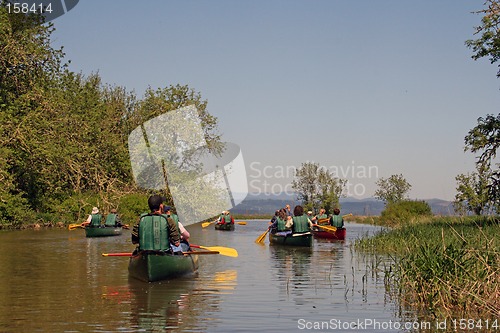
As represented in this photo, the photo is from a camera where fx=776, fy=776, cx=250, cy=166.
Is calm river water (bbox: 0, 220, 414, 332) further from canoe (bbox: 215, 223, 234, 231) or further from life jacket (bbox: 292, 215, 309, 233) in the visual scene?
canoe (bbox: 215, 223, 234, 231)

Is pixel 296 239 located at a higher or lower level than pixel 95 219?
lower

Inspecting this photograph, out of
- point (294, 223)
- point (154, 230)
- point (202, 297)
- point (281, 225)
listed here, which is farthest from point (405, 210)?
point (202, 297)

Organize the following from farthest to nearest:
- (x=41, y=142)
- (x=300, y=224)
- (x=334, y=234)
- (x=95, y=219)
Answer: (x=41, y=142)
(x=95, y=219)
(x=334, y=234)
(x=300, y=224)

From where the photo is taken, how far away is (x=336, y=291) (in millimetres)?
16625

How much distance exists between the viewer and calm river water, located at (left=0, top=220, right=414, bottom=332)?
12312 millimetres

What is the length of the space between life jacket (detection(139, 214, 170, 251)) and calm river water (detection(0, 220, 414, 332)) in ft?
3.05

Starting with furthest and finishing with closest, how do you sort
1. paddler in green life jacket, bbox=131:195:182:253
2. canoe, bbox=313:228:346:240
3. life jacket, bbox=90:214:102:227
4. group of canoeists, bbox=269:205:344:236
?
life jacket, bbox=90:214:102:227
canoe, bbox=313:228:346:240
group of canoeists, bbox=269:205:344:236
paddler in green life jacket, bbox=131:195:182:253

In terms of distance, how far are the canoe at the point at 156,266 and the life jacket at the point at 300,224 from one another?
11.1 metres

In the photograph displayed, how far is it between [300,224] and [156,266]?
12.7 m

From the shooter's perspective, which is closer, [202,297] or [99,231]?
[202,297]

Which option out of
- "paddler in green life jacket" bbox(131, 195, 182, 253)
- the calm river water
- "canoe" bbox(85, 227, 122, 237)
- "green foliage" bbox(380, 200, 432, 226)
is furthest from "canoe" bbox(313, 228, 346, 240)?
"paddler in green life jacket" bbox(131, 195, 182, 253)

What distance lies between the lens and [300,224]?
29203 millimetres

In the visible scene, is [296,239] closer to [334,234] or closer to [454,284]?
[334,234]

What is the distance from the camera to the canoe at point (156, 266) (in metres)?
17.1
